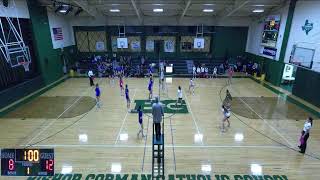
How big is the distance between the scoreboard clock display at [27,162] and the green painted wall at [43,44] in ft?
52.7

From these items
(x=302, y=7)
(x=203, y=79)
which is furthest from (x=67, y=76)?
(x=302, y=7)

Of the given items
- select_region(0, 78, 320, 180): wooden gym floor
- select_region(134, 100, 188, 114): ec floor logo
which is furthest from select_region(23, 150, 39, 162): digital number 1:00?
Answer: select_region(134, 100, 188, 114): ec floor logo

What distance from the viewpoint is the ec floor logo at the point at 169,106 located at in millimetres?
14778

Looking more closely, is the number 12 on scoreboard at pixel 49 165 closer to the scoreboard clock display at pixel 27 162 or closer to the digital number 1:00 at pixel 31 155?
the scoreboard clock display at pixel 27 162

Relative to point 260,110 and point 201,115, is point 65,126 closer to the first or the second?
point 201,115

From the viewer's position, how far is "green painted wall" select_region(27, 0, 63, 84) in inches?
753

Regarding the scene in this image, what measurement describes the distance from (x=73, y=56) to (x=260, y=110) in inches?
874

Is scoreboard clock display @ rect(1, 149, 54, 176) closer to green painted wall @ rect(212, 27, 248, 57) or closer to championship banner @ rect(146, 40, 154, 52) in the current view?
championship banner @ rect(146, 40, 154, 52)

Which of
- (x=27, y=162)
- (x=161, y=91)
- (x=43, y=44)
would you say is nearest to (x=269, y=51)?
(x=161, y=91)

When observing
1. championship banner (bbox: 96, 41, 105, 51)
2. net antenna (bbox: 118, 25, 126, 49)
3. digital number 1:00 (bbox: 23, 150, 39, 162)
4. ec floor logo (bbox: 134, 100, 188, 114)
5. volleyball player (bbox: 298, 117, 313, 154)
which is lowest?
ec floor logo (bbox: 134, 100, 188, 114)

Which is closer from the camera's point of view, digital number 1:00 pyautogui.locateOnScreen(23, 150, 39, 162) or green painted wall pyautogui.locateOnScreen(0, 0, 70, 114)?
digital number 1:00 pyautogui.locateOnScreen(23, 150, 39, 162)

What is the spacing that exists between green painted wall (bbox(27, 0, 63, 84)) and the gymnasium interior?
0.33ft

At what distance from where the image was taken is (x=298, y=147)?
10.6m

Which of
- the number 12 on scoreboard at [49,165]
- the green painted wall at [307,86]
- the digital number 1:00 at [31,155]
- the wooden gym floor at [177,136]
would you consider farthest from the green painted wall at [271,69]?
the digital number 1:00 at [31,155]
